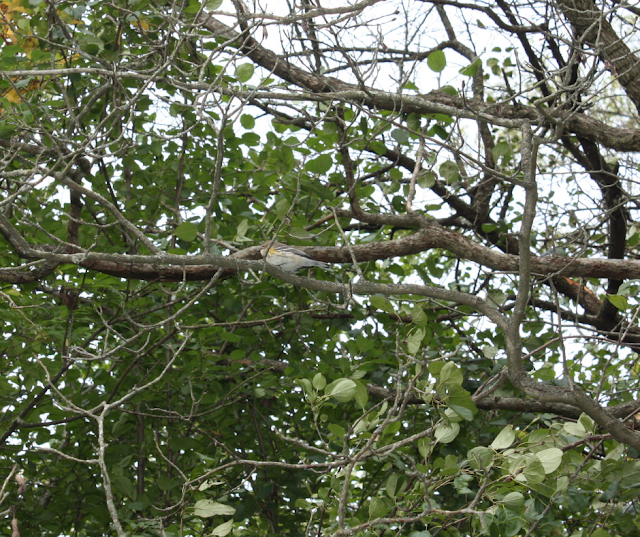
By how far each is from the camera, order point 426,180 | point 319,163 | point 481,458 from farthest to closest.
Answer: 1. point 426,180
2. point 319,163
3. point 481,458

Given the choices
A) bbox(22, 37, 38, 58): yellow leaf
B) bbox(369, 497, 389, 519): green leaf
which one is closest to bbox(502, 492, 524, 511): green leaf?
bbox(369, 497, 389, 519): green leaf

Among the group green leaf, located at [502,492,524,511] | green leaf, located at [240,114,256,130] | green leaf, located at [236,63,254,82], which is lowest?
green leaf, located at [502,492,524,511]

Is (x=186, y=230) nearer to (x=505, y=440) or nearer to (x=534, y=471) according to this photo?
(x=505, y=440)

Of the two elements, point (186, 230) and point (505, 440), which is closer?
point (505, 440)

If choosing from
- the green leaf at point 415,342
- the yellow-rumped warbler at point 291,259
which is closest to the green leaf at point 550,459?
the green leaf at point 415,342

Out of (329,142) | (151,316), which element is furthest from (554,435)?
(151,316)

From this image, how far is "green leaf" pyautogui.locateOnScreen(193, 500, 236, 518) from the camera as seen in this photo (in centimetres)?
285

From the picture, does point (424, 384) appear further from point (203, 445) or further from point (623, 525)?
point (203, 445)

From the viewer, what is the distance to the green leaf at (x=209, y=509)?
2.85 metres

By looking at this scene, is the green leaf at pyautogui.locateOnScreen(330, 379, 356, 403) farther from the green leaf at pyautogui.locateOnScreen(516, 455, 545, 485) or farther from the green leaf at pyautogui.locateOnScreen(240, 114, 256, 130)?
the green leaf at pyautogui.locateOnScreen(240, 114, 256, 130)

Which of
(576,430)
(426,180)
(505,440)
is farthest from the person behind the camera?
(426,180)

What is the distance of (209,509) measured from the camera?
2.91 meters

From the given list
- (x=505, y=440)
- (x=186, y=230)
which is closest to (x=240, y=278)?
(x=186, y=230)

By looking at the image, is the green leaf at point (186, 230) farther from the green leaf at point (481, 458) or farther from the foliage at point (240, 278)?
the green leaf at point (481, 458)
